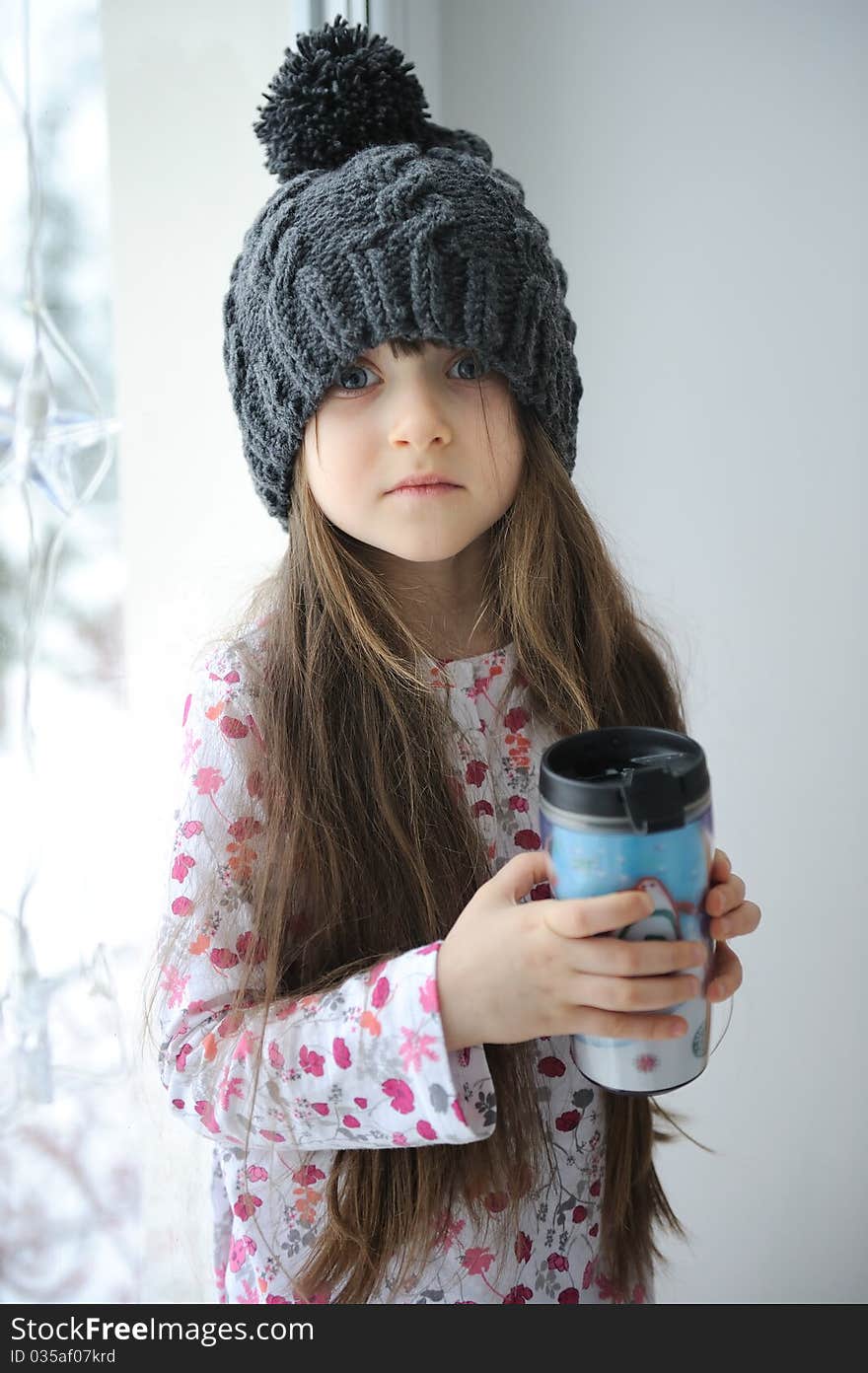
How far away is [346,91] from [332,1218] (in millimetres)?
726

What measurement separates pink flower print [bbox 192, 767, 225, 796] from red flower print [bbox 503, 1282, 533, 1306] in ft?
1.27

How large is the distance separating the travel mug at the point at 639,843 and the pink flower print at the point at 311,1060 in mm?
146

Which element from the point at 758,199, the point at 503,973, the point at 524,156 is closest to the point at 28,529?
the point at 503,973

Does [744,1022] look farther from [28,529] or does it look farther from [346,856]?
[28,529]

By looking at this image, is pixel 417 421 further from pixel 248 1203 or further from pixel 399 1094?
pixel 248 1203

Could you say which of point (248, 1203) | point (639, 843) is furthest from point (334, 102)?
point (248, 1203)

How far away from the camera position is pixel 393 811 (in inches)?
27.5

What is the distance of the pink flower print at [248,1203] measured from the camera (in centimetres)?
71

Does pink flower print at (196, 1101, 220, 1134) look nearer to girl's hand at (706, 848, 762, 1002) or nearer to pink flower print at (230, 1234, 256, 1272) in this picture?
pink flower print at (230, 1234, 256, 1272)

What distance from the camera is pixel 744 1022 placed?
125cm

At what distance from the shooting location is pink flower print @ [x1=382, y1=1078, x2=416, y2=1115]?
0.59 metres

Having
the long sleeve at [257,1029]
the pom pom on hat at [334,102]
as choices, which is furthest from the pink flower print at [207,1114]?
the pom pom on hat at [334,102]

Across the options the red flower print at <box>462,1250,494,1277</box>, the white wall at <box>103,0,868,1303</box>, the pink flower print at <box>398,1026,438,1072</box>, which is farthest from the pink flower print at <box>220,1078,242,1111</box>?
the white wall at <box>103,0,868,1303</box>

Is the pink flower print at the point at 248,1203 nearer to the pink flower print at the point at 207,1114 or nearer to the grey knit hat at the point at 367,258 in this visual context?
the pink flower print at the point at 207,1114
